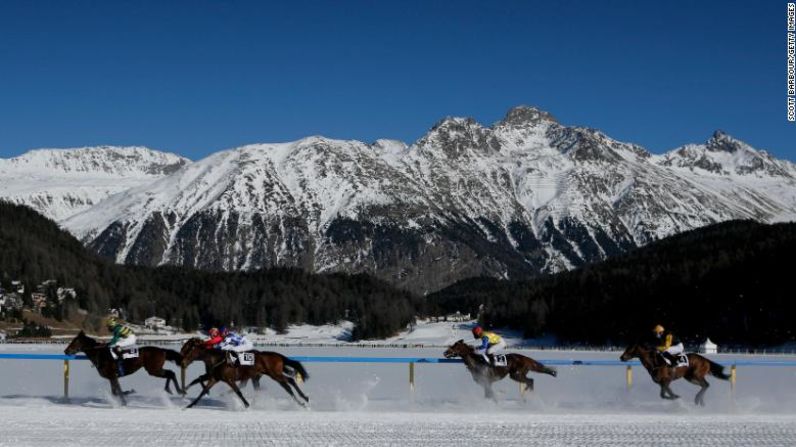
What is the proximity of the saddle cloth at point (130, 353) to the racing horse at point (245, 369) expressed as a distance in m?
1.66

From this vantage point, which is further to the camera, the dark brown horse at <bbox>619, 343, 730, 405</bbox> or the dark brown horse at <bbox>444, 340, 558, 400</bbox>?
the dark brown horse at <bbox>444, 340, 558, 400</bbox>

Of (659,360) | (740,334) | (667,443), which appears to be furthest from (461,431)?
(740,334)

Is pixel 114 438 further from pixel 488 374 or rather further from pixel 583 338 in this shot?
pixel 583 338

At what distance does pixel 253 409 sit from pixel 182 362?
302 centimetres

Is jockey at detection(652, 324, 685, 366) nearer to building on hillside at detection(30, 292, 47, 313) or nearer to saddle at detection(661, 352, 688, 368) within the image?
saddle at detection(661, 352, 688, 368)

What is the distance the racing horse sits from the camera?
105 ft

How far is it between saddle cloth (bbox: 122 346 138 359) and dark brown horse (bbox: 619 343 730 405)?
1618 centimetres

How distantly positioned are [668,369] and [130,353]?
58.5 feet

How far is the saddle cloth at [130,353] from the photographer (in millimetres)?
33375

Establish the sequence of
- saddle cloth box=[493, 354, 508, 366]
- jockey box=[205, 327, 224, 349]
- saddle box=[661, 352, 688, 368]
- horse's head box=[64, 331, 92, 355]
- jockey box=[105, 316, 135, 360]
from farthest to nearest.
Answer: saddle cloth box=[493, 354, 508, 366]
saddle box=[661, 352, 688, 368]
horse's head box=[64, 331, 92, 355]
jockey box=[105, 316, 135, 360]
jockey box=[205, 327, 224, 349]

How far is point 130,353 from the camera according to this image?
33438mm

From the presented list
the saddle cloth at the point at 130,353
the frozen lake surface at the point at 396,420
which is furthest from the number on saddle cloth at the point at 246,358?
the saddle cloth at the point at 130,353

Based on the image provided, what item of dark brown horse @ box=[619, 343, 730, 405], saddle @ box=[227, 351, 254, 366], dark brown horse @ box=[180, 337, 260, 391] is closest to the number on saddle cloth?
saddle @ box=[227, 351, 254, 366]

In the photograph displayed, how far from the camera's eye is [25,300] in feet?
640
